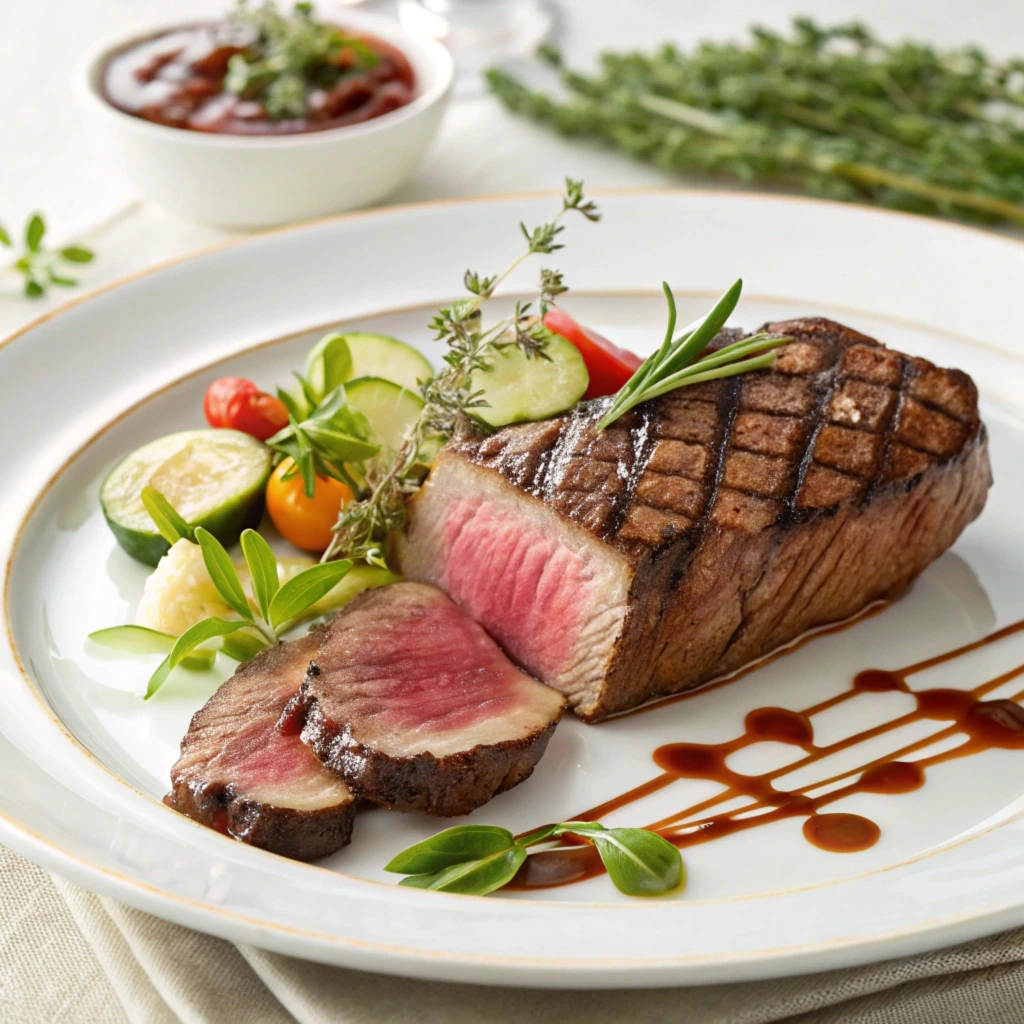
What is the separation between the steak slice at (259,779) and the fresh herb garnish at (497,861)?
186 millimetres

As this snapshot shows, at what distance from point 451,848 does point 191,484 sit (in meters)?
1.58

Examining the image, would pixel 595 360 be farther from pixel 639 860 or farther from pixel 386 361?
pixel 639 860

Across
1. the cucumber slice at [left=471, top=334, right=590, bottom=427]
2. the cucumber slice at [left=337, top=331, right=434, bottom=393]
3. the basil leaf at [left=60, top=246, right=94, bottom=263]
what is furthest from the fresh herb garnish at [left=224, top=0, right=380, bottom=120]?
the cucumber slice at [left=471, top=334, right=590, bottom=427]

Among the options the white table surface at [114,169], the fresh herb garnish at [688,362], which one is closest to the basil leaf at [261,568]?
the fresh herb garnish at [688,362]

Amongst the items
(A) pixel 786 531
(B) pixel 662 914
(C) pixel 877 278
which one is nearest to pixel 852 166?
(C) pixel 877 278

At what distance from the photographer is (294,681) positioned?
3.10 m

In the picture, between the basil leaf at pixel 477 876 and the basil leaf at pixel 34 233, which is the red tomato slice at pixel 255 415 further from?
the basil leaf at pixel 477 876


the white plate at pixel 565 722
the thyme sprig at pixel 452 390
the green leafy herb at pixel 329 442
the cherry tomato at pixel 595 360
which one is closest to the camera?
the white plate at pixel 565 722

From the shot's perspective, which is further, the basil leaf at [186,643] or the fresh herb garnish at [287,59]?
the fresh herb garnish at [287,59]

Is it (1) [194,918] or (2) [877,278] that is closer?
(1) [194,918]

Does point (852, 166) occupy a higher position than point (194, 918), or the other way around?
point (852, 166)

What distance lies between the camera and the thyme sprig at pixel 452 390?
3418 millimetres

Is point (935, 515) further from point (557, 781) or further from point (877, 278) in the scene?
point (877, 278)

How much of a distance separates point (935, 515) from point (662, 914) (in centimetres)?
156
